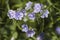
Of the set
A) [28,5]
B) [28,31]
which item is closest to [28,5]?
[28,5]

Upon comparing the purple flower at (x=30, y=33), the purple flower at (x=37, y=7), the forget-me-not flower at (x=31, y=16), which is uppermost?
the purple flower at (x=37, y=7)

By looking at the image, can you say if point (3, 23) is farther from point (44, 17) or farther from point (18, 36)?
point (44, 17)

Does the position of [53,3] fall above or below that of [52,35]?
above

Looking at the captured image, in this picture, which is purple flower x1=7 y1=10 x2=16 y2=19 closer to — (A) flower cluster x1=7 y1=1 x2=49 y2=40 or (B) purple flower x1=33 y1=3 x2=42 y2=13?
(A) flower cluster x1=7 y1=1 x2=49 y2=40

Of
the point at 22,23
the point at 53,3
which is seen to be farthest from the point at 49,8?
the point at 22,23

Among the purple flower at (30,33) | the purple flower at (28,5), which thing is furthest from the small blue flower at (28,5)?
the purple flower at (30,33)

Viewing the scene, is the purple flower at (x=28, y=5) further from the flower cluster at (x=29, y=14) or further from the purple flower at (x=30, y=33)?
the purple flower at (x=30, y=33)

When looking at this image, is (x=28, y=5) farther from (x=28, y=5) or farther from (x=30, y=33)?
(x=30, y=33)

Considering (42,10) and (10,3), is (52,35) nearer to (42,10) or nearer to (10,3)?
(42,10)
